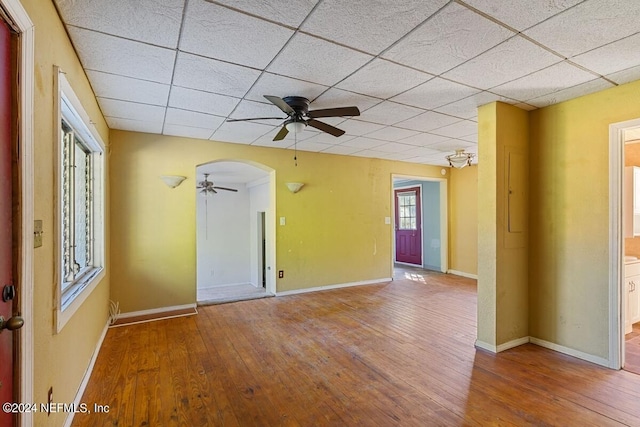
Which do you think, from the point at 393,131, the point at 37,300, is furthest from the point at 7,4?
the point at 393,131

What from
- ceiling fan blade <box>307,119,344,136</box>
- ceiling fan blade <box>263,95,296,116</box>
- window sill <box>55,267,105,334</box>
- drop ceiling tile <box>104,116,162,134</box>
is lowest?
window sill <box>55,267,105,334</box>

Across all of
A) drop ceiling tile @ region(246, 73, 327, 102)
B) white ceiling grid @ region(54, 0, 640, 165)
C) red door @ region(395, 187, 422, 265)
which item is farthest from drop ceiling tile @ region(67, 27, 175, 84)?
red door @ region(395, 187, 422, 265)

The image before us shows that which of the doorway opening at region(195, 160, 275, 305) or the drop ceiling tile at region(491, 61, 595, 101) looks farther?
the doorway opening at region(195, 160, 275, 305)

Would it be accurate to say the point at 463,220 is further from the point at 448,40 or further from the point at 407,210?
the point at 448,40

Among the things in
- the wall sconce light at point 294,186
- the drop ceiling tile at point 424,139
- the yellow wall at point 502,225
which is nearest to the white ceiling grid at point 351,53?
the yellow wall at point 502,225

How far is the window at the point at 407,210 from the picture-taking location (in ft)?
28.0

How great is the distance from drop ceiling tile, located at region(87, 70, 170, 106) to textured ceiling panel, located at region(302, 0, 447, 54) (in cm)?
162

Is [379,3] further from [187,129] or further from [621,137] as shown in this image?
[187,129]

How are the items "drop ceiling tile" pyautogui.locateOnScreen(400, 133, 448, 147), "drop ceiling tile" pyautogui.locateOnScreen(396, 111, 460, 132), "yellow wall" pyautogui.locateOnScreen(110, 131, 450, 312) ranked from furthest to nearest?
1. "drop ceiling tile" pyautogui.locateOnScreen(400, 133, 448, 147)
2. "yellow wall" pyautogui.locateOnScreen(110, 131, 450, 312)
3. "drop ceiling tile" pyautogui.locateOnScreen(396, 111, 460, 132)

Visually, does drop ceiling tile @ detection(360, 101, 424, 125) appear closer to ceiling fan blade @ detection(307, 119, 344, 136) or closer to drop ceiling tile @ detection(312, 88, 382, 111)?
drop ceiling tile @ detection(312, 88, 382, 111)

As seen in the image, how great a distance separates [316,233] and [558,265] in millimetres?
3500

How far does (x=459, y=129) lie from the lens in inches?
159

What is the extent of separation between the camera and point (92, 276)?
114 inches

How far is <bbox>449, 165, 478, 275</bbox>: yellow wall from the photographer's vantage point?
6707mm
